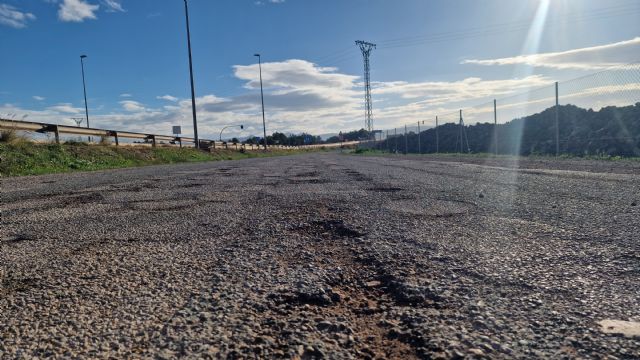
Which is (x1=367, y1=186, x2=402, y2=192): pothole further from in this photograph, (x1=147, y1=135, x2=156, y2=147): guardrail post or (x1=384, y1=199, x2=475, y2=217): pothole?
(x1=147, y1=135, x2=156, y2=147): guardrail post

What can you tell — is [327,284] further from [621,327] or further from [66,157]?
[66,157]

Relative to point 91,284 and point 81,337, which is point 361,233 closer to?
point 91,284

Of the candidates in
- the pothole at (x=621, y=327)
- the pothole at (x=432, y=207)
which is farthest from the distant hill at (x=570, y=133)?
the pothole at (x=621, y=327)

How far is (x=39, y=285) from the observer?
6.40ft

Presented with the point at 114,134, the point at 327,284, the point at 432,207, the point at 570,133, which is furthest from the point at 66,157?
the point at 570,133

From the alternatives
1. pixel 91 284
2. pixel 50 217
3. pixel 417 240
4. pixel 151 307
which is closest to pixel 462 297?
pixel 417 240

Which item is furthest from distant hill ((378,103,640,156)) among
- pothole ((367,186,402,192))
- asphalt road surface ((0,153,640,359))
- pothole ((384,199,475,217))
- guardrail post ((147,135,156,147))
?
guardrail post ((147,135,156,147))

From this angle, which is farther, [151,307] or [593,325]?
[151,307]

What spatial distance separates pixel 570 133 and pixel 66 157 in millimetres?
19726

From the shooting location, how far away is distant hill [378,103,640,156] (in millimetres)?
13891

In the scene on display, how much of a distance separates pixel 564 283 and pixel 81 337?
1929 millimetres

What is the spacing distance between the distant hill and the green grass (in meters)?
17.8

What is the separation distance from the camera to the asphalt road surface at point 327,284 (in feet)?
4.34

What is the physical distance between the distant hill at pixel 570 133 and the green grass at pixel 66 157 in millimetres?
17772
